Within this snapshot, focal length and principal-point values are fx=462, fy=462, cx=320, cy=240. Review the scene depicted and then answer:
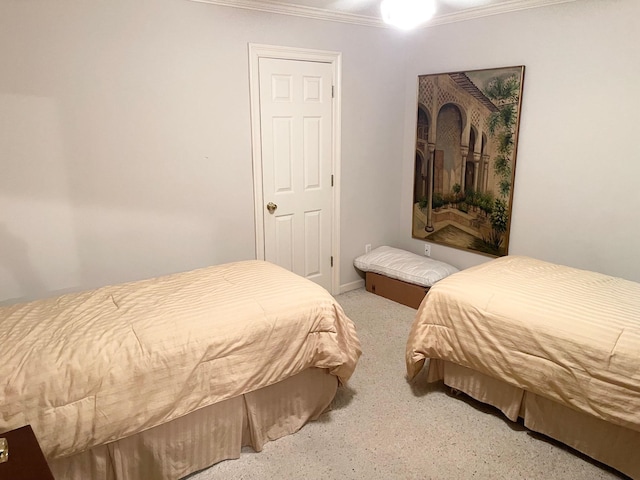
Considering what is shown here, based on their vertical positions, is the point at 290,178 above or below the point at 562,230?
above

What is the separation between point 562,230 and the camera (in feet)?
11.1

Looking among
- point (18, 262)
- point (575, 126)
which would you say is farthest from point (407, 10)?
point (18, 262)

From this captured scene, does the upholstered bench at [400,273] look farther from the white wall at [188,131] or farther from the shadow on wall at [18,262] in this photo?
the shadow on wall at [18,262]

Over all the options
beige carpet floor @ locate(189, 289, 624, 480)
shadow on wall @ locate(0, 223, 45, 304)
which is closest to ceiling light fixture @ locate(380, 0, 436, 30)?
beige carpet floor @ locate(189, 289, 624, 480)

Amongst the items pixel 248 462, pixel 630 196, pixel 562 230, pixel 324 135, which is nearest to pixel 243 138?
pixel 324 135

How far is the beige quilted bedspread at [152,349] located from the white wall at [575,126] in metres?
1.96

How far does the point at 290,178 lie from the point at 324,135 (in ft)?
1.59

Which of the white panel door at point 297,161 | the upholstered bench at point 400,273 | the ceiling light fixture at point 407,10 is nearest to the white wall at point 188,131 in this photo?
the white panel door at point 297,161

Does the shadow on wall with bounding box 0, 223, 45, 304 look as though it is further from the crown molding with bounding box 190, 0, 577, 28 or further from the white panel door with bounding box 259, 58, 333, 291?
the crown molding with bounding box 190, 0, 577, 28

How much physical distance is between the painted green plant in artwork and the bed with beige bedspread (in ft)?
3.22

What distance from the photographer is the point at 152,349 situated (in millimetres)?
1880

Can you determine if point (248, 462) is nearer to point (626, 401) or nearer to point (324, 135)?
point (626, 401)

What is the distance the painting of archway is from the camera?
11.8 ft

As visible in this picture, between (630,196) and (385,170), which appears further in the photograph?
(385,170)
